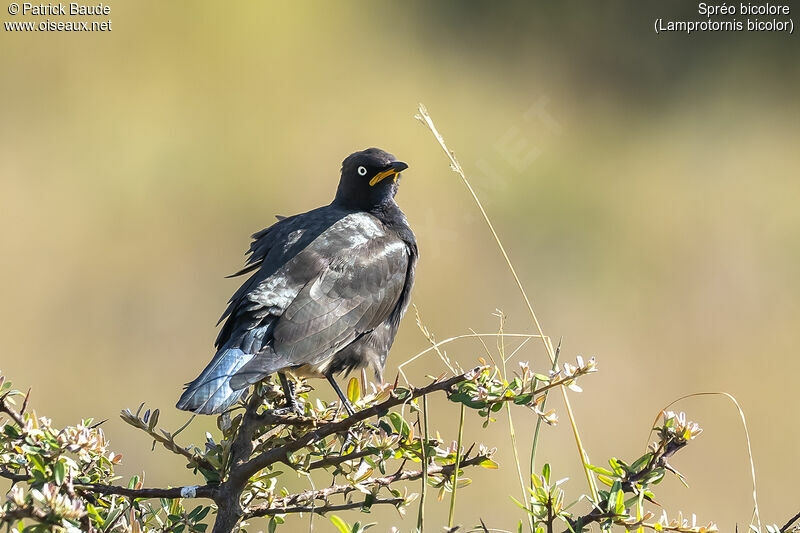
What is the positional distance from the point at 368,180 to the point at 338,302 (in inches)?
34.5

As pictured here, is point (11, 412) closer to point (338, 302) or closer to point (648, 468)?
point (648, 468)

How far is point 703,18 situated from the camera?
922 centimetres

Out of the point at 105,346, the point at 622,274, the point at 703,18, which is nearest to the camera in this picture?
the point at 105,346

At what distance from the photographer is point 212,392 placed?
2.82 metres

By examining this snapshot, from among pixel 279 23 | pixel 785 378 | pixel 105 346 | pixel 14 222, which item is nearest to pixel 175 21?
pixel 279 23

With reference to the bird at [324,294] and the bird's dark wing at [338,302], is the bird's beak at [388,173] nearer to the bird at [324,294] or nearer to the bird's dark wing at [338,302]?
the bird at [324,294]

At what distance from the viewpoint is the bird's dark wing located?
336cm

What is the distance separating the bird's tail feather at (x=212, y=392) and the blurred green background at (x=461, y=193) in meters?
2.28

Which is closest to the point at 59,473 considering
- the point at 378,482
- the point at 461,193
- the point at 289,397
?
the point at 378,482

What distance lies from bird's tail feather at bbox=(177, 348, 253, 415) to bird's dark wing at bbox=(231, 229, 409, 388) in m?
0.11

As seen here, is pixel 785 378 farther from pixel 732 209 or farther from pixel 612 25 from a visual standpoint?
pixel 612 25

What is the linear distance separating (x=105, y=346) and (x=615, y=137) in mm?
5004

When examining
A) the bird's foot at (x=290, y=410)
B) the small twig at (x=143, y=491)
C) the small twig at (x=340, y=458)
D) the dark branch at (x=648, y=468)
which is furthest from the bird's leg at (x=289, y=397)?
the dark branch at (x=648, y=468)

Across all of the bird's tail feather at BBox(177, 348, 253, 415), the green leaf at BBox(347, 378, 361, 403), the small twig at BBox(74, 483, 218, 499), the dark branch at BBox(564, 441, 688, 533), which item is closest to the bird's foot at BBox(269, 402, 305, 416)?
the bird's tail feather at BBox(177, 348, 253, 415)
